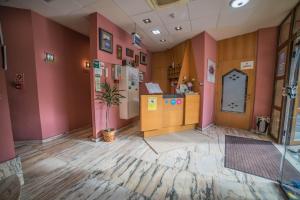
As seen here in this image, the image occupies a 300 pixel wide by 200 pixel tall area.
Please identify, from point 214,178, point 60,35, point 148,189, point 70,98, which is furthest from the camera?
point 70,98

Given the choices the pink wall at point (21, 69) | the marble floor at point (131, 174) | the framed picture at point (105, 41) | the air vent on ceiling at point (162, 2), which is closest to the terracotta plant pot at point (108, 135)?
the marble floor at point (131, 174)

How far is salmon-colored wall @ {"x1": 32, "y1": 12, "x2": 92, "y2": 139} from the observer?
118 inches

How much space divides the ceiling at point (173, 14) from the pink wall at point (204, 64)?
0.27m

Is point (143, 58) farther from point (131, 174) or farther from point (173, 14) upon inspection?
point (131, 174)

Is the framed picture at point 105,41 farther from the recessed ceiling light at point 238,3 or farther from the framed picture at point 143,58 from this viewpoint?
the recessed ceiling light at point 238,3

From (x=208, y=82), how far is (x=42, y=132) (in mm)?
4491

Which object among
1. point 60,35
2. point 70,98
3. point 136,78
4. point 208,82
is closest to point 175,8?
point 136,78

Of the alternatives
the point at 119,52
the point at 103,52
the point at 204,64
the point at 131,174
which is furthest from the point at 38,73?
the point at 204,64

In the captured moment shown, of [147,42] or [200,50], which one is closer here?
[200,50]

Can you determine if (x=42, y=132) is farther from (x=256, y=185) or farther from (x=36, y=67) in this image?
(x=256, y=185)

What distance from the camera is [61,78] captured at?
11.4ft

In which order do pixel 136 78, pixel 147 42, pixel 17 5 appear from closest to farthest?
pixel 17 5
pixel 136 78
pixel 147 42

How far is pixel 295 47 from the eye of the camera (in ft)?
8.92

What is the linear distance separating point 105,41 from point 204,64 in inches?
107
